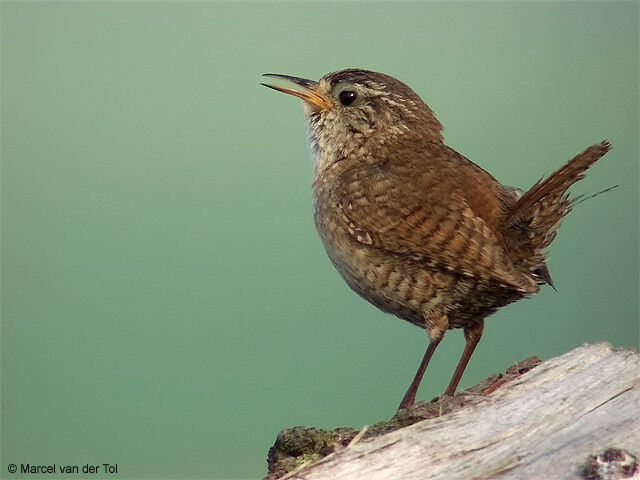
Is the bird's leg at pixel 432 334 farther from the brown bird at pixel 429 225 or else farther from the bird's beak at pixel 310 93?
the bird's beak at pixel 310 93

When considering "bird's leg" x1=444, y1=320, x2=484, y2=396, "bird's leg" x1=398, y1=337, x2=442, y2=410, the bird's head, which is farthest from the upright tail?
the bird's head

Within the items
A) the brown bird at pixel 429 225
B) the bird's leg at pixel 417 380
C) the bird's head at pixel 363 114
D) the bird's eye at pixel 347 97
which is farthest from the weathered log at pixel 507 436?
the bird's eye at pixel 347 97

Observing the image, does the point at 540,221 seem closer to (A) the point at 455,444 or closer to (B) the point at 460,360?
(B) the point at 460,360

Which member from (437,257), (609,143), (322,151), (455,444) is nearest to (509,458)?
(455,444)

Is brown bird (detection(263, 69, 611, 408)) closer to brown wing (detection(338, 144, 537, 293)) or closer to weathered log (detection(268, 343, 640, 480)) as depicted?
brown wing (detection(338, 144, 537, 293))

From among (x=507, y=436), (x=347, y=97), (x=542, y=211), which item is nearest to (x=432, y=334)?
(x=542, y=211)

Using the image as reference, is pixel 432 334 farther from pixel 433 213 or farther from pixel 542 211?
pixel 542 211
